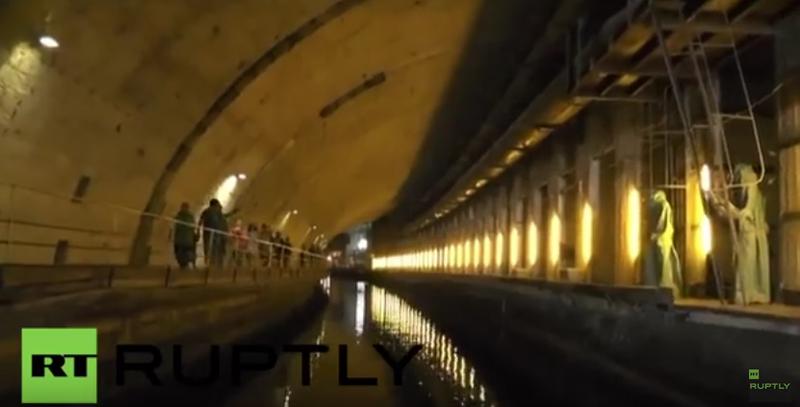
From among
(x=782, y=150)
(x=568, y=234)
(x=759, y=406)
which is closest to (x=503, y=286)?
(x=568, y=234)

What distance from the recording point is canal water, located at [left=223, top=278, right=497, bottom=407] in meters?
11.8

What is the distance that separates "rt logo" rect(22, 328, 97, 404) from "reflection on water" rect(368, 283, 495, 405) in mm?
4520

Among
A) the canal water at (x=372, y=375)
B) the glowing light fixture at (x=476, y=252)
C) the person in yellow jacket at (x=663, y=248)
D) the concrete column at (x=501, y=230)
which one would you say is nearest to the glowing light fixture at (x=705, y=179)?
the person in yellow jacket at (x=663, y=248)

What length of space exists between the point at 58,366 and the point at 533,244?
24880mm

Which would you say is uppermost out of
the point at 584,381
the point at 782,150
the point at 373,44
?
the point at 373,44

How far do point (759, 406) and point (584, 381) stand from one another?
5.81 meters

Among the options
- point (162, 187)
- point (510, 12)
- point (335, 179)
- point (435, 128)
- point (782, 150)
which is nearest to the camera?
point (782, 150)

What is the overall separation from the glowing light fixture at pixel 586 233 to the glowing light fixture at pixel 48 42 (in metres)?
12.4

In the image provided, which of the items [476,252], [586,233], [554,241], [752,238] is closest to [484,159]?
[554,241]

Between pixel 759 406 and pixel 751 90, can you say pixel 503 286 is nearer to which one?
pixel 751 90

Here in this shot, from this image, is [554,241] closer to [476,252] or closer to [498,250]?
[498,250]

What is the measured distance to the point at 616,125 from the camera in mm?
19859

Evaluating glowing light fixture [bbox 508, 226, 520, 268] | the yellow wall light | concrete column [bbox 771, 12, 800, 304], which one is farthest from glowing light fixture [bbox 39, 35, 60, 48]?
glowing light fixture [bbox 508, 226, 520, 268]

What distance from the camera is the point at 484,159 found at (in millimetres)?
32219
